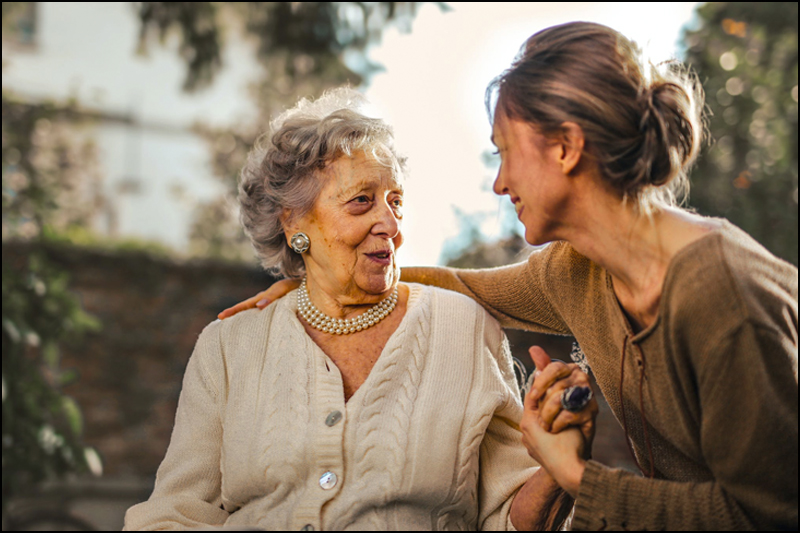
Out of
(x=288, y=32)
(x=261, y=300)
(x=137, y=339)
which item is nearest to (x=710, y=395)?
(x=261, y=300)

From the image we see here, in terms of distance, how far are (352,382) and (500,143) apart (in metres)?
0.83

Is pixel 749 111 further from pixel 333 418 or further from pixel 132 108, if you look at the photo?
pixel 132 108

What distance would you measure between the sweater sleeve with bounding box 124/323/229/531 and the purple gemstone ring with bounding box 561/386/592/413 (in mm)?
1070

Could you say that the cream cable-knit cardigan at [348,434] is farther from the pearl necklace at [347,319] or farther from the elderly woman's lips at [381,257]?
the elderly woman's lips at [381,257]

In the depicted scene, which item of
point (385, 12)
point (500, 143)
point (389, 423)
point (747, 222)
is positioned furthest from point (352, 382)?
point (747, 222)

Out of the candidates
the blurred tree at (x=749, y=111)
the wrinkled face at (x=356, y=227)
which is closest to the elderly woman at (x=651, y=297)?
the wrinkled face at (x=356, y=227)

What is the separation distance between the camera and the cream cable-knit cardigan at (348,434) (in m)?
1.95

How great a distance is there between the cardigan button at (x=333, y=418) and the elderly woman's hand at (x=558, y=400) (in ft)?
1.80

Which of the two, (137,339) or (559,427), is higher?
(559,427)

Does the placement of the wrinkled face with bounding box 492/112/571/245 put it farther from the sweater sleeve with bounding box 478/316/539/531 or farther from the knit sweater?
the sweater sleeve with bounding box 478/316/539/531

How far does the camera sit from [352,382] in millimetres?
2123

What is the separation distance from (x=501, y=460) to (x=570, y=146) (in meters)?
0.99

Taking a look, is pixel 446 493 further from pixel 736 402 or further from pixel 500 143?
pixel 500 143

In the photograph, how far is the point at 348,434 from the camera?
78.7 inches
